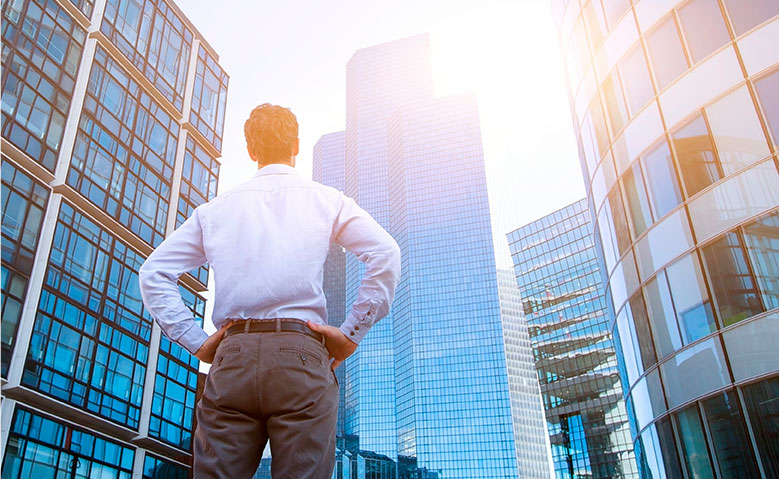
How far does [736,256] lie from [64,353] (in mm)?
22043

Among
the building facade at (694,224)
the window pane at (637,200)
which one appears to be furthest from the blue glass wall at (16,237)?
the window pane at (637,200)

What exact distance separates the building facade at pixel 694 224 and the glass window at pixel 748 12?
26 mm

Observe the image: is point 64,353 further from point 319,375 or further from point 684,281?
point 319,375

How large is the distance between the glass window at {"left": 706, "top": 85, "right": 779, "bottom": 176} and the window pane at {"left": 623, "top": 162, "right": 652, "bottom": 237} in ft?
8.29

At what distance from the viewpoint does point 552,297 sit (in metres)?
95.4

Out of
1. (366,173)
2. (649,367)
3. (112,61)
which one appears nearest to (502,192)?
(366,173)

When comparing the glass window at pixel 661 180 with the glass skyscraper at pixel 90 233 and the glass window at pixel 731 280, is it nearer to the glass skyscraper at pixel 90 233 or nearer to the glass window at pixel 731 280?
the glass window at pixel 731 280

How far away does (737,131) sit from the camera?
585 inches

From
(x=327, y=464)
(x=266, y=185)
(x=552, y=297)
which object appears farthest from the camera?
(x=552, y=297)

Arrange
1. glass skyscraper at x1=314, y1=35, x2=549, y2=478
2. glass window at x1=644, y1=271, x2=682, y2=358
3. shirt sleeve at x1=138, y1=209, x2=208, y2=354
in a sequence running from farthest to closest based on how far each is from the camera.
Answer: glass skyscraper at x1=314, y1=35, x2=549, y2=478 → glass window at x1=644, y1=271, x2=682, y2=358 → shirt sleeve at x1=138, y1=209, x2=208, y2=354

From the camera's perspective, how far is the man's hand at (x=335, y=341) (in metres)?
2.58

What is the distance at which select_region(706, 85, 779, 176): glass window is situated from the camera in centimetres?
1440

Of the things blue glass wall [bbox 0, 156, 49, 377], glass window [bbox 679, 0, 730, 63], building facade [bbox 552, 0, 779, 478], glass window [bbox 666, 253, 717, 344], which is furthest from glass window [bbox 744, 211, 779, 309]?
blue glass wall [bbox 0, 156, 49, 377]

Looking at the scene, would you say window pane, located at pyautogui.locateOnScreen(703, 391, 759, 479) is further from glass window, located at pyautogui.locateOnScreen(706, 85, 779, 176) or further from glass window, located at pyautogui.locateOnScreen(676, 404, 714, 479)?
glass window, located at pyautogui.locateOnScreen(706, 85, 779, 176)
